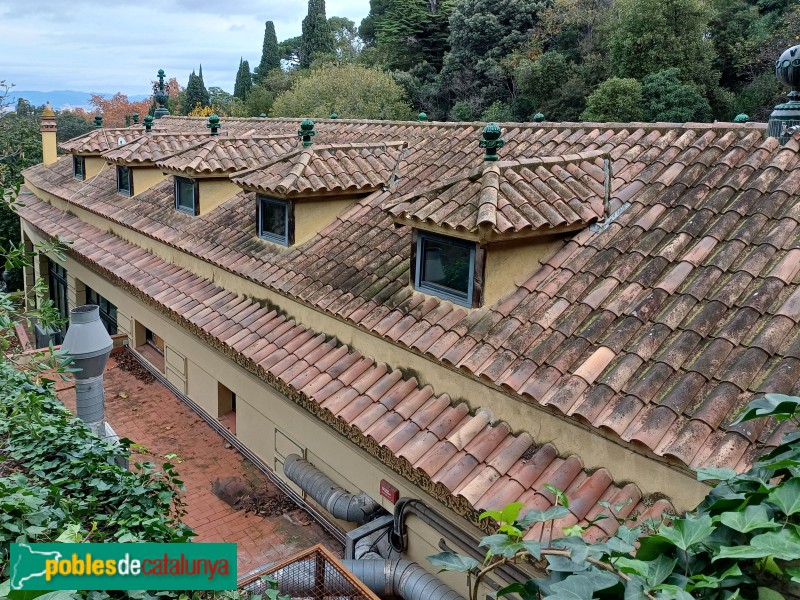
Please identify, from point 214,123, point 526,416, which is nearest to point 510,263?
point 526,416

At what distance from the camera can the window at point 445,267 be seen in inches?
296

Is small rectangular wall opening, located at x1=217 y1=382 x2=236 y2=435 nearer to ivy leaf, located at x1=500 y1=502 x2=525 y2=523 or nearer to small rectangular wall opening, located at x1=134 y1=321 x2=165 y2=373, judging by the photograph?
small rectangular wall opening, located at x1=134 y1=321 x2=165 y2=373

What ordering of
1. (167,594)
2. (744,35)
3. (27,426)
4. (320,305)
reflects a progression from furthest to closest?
(744,35) < (320,305) < (27,426) < (167,594)

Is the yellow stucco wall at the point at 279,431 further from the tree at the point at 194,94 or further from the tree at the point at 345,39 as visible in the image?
the tree at the point at 194,94

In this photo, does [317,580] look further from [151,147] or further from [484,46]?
[484,46]

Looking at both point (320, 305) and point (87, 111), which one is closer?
point (320, 305)

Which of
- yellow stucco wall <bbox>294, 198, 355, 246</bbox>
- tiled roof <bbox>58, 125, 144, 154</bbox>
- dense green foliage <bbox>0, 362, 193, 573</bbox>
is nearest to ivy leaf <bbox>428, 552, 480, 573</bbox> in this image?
dense green foliage <bbox>0, 362, 193, 573</bbox>

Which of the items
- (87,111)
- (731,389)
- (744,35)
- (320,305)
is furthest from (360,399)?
(87,111)

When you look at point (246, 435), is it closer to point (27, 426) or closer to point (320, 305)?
point (320, 305)

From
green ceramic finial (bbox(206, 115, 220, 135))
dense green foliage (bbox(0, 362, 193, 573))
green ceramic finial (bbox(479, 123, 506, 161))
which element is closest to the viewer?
dense green foliage (bbox(0, 362, 193, 573))

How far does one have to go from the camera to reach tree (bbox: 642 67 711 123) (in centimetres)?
3142

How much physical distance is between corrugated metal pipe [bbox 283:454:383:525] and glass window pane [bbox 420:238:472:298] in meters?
3.09

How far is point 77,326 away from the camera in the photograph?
6.88 meters

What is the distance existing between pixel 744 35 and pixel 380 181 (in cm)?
3518
